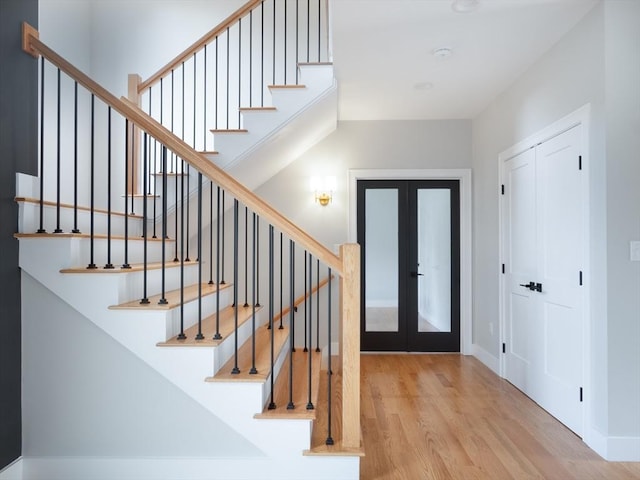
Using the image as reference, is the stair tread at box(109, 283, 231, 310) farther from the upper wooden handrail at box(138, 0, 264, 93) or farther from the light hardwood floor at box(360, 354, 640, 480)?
the upper wooden handrail at box(138, 0, 264, 93)

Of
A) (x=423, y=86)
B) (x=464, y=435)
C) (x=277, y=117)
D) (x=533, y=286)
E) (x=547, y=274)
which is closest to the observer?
(x=464, y=435)

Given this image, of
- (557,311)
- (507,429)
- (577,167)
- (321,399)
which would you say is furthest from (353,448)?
(577,167)

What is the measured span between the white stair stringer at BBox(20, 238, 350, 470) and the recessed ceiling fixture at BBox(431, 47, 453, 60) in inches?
102

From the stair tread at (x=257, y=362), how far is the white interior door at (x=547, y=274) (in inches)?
79.0

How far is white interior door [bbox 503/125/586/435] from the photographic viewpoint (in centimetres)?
265

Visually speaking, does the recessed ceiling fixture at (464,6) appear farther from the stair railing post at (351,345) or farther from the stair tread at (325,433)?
the stair tread at (325,433)

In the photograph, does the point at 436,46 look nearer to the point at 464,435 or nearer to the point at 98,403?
the point at 464,435

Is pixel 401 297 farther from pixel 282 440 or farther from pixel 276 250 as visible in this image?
pixel 282 440

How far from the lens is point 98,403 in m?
2.08

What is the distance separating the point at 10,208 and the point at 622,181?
3.46 meters

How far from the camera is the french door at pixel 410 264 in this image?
4.60 meters

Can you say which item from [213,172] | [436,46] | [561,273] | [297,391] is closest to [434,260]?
[561,273]

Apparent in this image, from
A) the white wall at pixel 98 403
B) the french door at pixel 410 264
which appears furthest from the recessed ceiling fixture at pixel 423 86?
the white wall at pixel 98 403

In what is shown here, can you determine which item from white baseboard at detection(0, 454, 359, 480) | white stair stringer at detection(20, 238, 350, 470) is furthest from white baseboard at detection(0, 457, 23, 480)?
white stair stringer at detection(20, 238, 350, 470)
